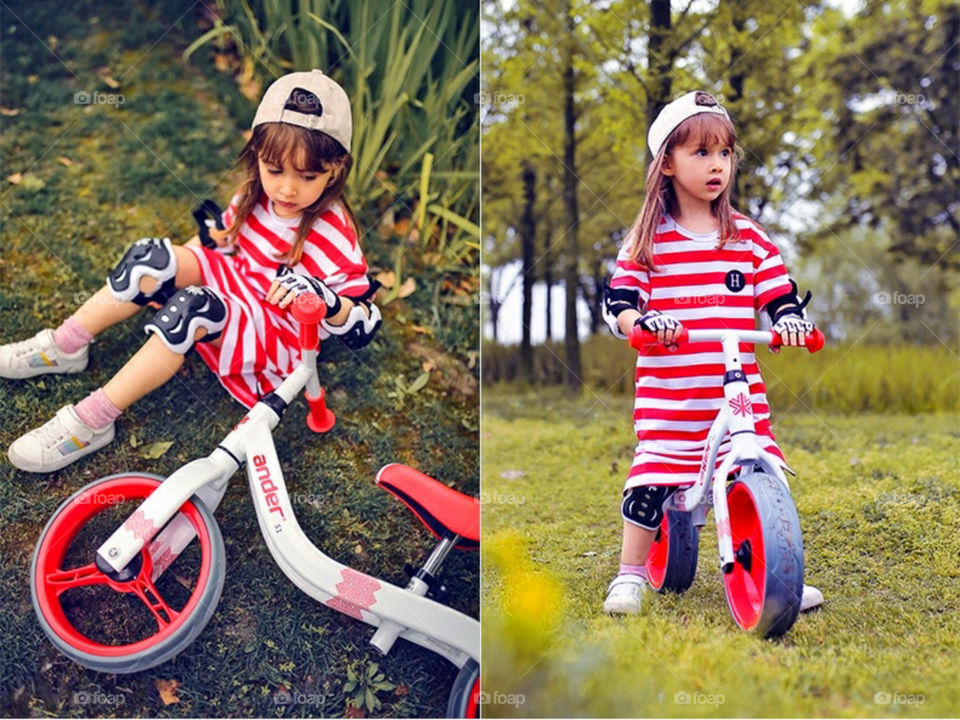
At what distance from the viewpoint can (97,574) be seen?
2566mm

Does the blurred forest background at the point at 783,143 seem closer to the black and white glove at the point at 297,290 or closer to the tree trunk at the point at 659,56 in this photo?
the tree trunk at the point at 659,56

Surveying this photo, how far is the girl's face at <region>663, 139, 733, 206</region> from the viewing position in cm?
257

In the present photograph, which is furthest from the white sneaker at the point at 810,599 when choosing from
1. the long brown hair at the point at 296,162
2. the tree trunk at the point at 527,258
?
the long brown hair at the point at 296,162

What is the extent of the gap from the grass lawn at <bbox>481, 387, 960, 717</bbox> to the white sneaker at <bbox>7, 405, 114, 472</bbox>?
3.74ft

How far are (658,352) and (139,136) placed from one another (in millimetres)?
1664

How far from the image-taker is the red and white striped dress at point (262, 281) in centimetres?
272

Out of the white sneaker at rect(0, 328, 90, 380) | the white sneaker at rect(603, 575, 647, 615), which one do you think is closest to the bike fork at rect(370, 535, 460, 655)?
the white sneaker at rect(603, 575, 647, 615)

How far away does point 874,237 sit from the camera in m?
3.09

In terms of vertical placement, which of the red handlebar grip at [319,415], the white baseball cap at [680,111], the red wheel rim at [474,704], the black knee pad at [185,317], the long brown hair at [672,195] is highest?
the white baseball cap at [680,111]

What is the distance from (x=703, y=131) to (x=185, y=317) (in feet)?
4.81

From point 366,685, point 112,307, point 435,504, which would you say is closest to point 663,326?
point 435,504

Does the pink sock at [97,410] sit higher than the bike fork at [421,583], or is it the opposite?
the pink sock at [97,410]

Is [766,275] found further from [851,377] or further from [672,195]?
[851,377]

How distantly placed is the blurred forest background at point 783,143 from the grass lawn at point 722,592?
0.22 meters
